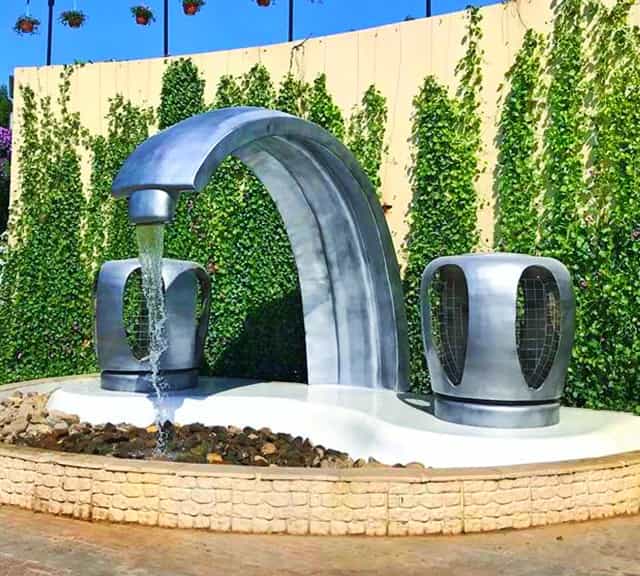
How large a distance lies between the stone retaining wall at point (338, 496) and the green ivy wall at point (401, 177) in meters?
3.05

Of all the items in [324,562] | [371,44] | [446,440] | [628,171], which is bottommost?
[324,562]

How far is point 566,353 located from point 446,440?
128 cm

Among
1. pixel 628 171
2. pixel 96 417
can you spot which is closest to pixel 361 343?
pixel 96 417

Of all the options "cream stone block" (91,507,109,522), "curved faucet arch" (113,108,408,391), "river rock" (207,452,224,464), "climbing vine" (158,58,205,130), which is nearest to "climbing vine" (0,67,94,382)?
"climbing vine" (158,58,205,130)

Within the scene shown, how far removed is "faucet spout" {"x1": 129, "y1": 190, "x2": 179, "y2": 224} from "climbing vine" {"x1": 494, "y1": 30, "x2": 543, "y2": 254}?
424cm

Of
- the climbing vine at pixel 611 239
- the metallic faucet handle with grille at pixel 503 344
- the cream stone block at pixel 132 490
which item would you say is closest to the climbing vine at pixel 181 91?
the climbing vine at pixel 611 239

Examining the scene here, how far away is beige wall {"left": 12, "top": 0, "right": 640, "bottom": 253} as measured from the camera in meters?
8.75

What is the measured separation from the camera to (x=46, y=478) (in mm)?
5223

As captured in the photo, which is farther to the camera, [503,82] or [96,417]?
[503,82]

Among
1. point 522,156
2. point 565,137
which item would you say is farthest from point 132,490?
point 565,137

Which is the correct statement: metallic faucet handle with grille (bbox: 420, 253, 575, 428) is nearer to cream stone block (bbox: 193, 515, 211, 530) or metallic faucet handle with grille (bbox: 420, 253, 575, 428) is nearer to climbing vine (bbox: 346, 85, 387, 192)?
cream stone block (bbox: 193, 515, 211, 530)

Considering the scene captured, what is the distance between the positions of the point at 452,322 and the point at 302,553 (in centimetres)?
277

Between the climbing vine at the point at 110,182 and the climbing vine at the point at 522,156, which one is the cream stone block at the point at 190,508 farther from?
the climbing vine at the point at 110,182

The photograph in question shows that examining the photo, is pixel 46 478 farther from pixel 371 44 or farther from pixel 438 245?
pixel 371 44
